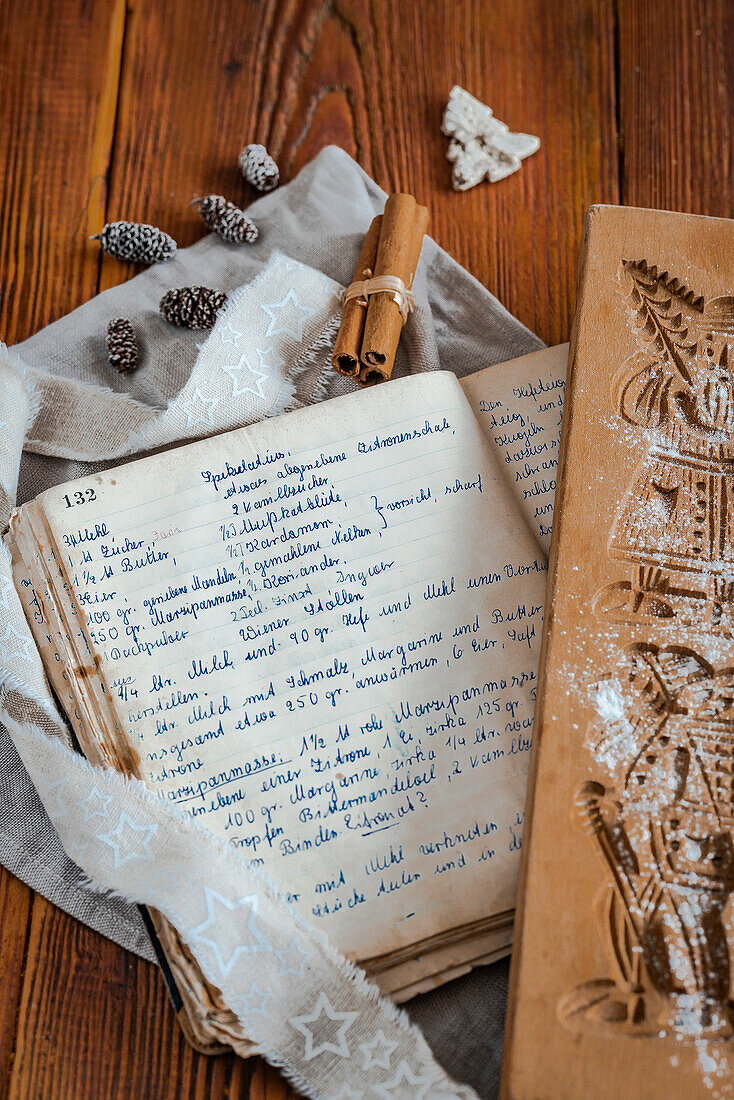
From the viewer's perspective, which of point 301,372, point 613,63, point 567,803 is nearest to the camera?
point 567,803

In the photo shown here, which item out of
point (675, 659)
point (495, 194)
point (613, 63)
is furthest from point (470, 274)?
point (675, 659)

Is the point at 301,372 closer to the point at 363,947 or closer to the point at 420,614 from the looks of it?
the point at 420,614

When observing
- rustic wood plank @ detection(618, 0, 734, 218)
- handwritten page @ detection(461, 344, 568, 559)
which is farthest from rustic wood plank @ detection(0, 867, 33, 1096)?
rustic wood plank @ detection(618, 0, 734, 218)

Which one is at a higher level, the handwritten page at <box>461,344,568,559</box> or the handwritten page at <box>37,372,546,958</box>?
the handwritten page at <box>461,344,568,559</box>

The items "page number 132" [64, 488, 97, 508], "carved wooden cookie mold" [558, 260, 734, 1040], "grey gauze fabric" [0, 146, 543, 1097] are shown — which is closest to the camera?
"carved wooden cookie mold" [558, 260, 734, 1040]

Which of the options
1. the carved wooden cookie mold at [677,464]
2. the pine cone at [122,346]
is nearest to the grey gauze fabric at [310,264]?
the pine cone at [122,346]

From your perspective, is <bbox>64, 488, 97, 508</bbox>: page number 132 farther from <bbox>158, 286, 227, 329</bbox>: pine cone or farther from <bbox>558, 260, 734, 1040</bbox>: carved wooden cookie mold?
<bbox>558, 260, 734, 1040</bbox>: carved wooden cookie mold

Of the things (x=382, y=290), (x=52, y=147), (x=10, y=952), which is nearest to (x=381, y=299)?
(x=382, y=290)
